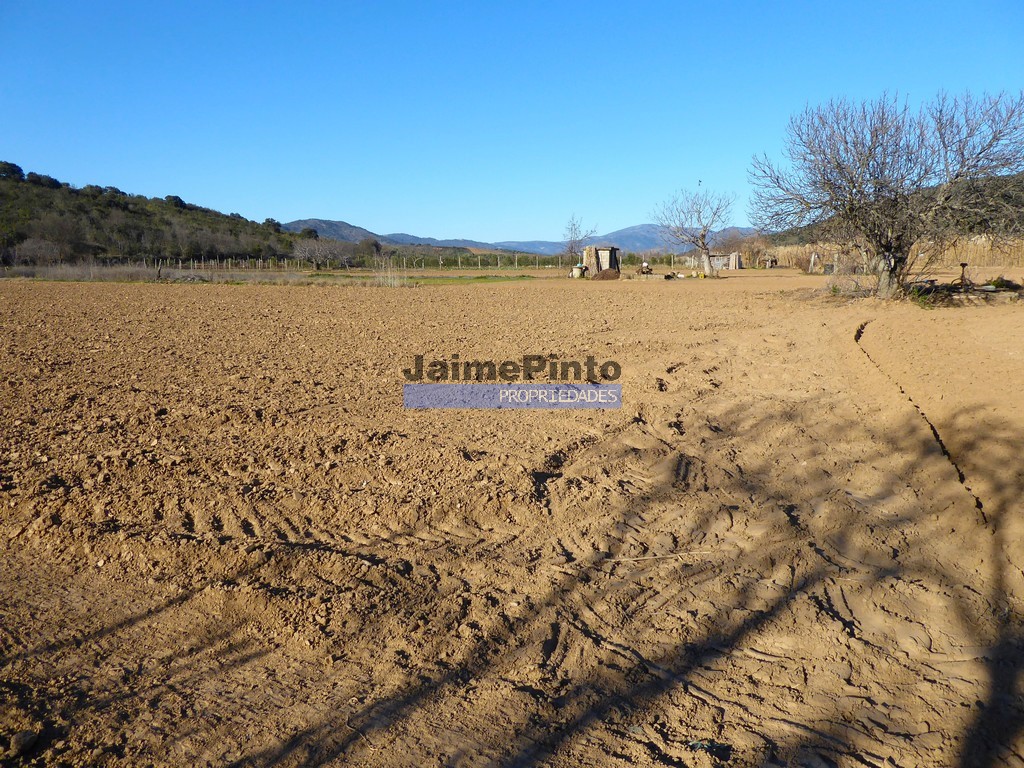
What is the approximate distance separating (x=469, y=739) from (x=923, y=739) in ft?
6.44

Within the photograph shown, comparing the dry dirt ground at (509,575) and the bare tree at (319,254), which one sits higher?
the bare tree at (319,254)

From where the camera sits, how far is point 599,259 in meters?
43.8

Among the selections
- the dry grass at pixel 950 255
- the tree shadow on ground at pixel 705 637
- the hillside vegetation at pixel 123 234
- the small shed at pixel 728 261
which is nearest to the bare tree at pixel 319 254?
the hillside vegetation at pixel 123 234

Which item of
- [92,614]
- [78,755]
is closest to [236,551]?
[92,614]

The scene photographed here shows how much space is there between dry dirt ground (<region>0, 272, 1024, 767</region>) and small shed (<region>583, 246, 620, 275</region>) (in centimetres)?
3529

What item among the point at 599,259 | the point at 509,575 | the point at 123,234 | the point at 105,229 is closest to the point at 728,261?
the point at 599,259

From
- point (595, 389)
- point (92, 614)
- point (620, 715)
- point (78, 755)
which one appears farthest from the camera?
point (595, 389)

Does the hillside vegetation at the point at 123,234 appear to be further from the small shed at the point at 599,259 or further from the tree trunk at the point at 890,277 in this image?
the tree trunk at the point at 890,277

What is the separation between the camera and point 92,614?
3611mm

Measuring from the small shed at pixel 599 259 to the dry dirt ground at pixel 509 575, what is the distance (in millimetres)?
35295

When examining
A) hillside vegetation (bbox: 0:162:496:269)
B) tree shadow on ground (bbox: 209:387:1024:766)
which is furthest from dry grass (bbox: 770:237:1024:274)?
hillside vegetation (bbox: 0:162:496:269)

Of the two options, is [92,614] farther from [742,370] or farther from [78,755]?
[742,370]

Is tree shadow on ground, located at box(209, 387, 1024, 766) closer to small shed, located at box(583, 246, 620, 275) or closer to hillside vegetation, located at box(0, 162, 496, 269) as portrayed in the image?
small shed, located at box(583, 246, 620, 275)

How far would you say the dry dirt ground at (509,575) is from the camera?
2928 millimetres
